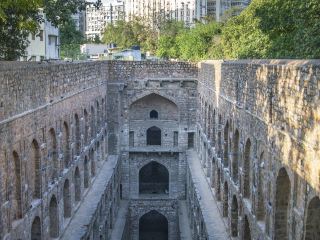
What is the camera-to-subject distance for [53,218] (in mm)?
16781

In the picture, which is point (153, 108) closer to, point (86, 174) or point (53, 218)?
point (86, 174)

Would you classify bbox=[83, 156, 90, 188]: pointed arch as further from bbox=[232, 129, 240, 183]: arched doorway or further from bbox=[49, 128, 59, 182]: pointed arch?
bbox=[232, 129, 240, 183]: arched doorway

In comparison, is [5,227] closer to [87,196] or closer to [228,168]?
[228,168]

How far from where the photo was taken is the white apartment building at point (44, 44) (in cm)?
4066

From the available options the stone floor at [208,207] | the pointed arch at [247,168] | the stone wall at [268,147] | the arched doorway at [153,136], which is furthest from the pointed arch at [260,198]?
the arched doorway at [153,136]

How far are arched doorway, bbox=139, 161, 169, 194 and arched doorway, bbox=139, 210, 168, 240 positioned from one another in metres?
1.69

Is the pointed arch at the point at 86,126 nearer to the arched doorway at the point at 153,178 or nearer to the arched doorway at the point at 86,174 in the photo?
the arched doorway at the point at 86,174

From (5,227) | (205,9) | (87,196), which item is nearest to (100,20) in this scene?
(205,9)

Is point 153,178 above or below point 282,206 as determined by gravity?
below

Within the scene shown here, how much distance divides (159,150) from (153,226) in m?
4.44

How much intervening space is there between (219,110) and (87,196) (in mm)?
6246

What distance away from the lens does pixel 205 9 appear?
113 m

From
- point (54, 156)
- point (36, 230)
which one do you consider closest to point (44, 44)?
point (54, 156)

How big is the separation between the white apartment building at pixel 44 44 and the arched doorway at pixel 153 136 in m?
10.8
